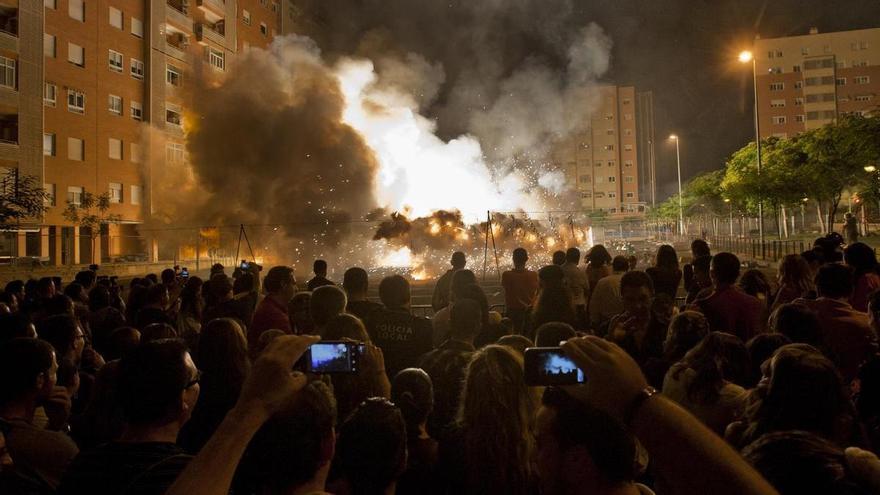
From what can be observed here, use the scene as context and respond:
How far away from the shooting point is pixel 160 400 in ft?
6.99

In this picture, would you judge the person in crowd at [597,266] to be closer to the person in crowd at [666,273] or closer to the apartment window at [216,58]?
the person in crowd at [666,273]

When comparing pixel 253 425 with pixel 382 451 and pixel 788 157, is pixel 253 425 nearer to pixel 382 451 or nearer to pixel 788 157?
pixel 382 451

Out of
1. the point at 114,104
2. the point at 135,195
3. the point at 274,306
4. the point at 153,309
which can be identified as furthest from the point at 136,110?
the point at 274,306

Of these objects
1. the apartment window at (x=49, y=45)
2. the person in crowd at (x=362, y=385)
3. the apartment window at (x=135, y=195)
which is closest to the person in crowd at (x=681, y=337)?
the person in crowd at (x=362, y=385)

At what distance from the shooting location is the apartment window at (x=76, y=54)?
34188mm

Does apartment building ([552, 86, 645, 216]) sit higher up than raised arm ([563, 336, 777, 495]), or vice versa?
apartment building ([552, 86, 645, 216])

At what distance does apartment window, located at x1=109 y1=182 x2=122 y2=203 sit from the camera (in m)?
37.2

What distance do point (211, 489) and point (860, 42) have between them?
96.9 meters

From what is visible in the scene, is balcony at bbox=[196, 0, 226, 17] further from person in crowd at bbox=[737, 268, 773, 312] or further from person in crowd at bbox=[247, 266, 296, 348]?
person in crowd at bbox=[737, 268, 773, 312]

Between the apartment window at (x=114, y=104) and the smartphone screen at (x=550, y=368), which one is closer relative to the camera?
the smartphone screen at (x=550, y=368)

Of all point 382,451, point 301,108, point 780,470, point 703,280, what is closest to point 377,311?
point 382,451

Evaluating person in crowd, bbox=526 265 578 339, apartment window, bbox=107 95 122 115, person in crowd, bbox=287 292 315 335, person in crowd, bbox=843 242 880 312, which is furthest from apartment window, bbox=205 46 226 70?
person in crowd, bbox=843 242 880 312

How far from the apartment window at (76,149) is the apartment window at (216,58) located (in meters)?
12.7

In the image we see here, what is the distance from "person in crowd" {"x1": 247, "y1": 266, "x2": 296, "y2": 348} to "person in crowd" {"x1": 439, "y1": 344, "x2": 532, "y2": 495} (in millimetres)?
3449
